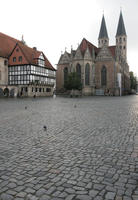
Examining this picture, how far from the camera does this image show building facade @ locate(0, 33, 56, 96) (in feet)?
134

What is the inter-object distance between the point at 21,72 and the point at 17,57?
410 centimetres

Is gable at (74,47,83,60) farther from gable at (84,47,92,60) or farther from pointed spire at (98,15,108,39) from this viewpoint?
pointed spire at (98,15,108,39)

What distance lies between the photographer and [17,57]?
139 ft

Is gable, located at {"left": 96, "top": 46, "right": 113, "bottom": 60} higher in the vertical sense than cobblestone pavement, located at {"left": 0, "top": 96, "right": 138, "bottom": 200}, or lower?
higher

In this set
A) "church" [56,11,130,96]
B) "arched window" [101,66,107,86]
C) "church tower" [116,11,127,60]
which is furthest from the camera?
"church tower" [116,11,127,60]

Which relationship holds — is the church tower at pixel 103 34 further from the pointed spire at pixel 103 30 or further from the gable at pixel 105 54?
the gable at pixel 105 54

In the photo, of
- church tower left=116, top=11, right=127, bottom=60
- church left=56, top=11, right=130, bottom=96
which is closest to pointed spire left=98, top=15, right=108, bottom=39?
church tower left=116, top=11, right=127, bottom=60

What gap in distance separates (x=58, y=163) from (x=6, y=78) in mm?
42058

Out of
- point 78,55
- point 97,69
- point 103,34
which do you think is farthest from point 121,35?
point 78,55

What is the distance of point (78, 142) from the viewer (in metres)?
5.12

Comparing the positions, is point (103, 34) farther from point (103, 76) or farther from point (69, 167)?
point (69, 167)

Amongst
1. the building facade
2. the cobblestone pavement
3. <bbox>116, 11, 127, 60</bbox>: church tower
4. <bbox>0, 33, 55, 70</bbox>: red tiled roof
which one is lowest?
the cobblestone pavement

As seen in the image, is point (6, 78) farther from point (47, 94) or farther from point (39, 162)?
point (39, 162)

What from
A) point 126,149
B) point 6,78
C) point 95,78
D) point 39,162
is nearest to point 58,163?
point 39,162
